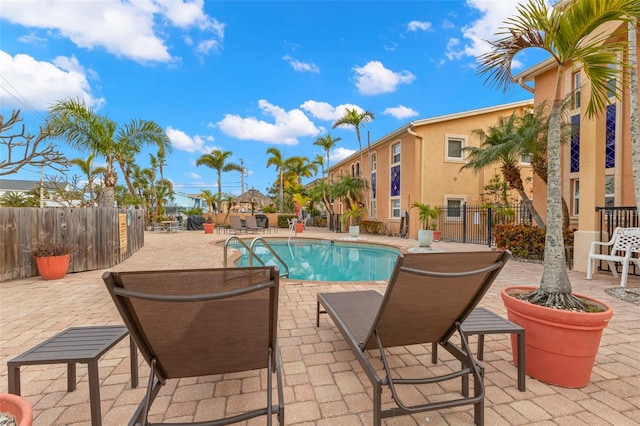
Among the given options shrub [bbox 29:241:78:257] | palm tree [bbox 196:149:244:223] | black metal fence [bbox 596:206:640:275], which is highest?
palm tree [bbox 196:149:244:223]

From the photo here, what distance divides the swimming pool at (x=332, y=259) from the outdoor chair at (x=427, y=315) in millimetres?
4631

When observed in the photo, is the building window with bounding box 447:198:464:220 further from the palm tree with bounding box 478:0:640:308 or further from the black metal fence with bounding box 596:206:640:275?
the palm tree with bounding box 478:0:640:308

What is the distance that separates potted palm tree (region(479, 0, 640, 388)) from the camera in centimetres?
210

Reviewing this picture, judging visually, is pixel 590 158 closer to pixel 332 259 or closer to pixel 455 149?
pixel 332 259

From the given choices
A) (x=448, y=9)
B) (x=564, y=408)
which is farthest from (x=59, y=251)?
(x=448, y=9)

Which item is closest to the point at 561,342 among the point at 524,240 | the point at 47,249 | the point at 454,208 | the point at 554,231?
the point at 554,231

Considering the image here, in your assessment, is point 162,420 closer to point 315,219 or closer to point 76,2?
point 76,2

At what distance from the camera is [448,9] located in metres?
10.5

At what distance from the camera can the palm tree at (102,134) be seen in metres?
7.71

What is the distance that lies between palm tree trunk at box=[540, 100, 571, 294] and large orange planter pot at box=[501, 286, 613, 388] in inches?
12.5

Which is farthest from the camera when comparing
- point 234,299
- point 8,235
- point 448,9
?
point 448,9

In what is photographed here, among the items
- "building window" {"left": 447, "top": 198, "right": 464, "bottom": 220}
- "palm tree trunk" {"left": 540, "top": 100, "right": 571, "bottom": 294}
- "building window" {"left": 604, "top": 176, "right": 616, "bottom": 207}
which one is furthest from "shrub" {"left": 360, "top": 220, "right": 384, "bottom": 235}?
"palm tree trunk" {"left": 540, "top": 100, "right": 571, "bottom": 294}

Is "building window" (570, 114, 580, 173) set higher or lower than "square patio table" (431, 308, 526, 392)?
higher

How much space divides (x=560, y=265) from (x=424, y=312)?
4.49ft
